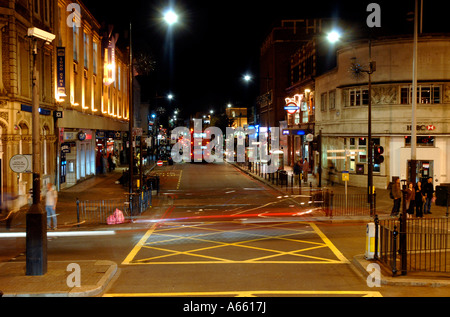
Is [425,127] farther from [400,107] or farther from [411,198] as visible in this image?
[411,198]

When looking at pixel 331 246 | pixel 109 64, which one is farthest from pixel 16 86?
pixel 109 64

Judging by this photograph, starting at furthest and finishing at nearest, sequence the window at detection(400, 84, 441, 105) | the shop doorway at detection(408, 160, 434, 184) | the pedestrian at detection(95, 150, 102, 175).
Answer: the pedestrian at detection(95, 150, 102, 175) → the shop doorway at detection(408, 160, 434, 184) → the window at detection(400, 84, 441, 105)

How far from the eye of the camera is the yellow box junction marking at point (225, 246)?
11609 mm

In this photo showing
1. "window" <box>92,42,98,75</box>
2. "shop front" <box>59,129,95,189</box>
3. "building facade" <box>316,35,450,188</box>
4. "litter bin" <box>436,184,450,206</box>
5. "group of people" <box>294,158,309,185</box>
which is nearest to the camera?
"litter bin" <box>436,184,450,206</box>

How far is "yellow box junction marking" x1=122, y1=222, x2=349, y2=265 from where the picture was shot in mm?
11609

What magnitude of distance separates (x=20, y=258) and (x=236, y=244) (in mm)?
6108

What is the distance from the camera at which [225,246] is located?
43.8ft

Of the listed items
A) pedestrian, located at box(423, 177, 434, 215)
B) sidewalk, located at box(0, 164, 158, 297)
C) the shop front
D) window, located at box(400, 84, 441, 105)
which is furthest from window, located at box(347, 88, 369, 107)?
sidewalk, located at box(0, 164, 158, 297)

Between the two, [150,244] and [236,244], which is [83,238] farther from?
[236,244]

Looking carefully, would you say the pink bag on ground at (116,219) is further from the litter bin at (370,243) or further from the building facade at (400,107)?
the building facade at (400,107)

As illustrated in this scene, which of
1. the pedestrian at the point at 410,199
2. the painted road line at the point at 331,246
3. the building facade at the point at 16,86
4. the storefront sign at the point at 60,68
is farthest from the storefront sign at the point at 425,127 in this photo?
the building facade at the point at 16,86

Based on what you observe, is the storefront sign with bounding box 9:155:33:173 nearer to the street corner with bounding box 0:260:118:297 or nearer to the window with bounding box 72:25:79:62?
the street corner with bounding box 0:260:118:297

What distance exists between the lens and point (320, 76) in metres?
35.7

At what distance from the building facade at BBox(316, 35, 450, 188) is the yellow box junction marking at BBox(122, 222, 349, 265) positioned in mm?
12032
